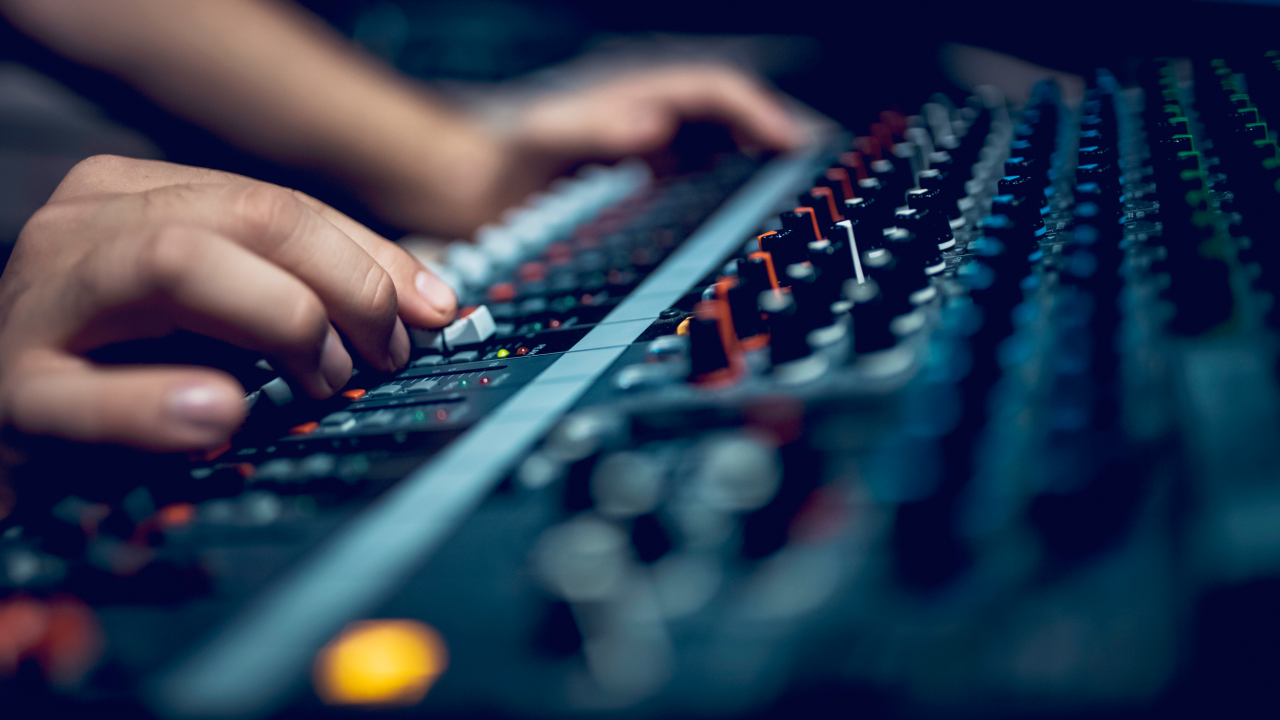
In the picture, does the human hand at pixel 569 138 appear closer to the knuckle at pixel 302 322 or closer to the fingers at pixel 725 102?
the fingers at pixel 725 102

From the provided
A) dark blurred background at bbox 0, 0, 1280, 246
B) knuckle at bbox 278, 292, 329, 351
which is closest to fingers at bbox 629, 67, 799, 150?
dark blurred background at bbox 0, 0, 1280, 246

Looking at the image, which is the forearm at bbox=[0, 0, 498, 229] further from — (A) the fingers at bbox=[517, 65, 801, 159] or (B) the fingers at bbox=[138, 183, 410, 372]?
(B) the fingers at bbox=[138, 183, 410, 372]

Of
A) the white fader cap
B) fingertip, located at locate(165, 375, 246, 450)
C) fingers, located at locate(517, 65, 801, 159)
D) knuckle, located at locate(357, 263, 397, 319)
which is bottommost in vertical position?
the white fader cap

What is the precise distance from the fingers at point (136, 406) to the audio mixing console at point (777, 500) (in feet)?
0.12

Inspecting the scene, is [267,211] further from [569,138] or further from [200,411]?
[569,138]

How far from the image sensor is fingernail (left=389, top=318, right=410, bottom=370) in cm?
77

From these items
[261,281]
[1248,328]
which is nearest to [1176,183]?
[1248,328]

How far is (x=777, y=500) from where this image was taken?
385 millimetres

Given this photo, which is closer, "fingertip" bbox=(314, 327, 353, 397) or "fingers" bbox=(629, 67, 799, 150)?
"fingertip" bbox=(314, 327, 353, 397)

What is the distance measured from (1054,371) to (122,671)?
503mm

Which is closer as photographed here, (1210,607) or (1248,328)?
(1210,607)

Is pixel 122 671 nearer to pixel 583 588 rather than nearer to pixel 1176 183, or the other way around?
pixel 583 588

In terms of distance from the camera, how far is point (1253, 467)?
1.09 feet

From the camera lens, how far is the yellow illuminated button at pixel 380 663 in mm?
362
